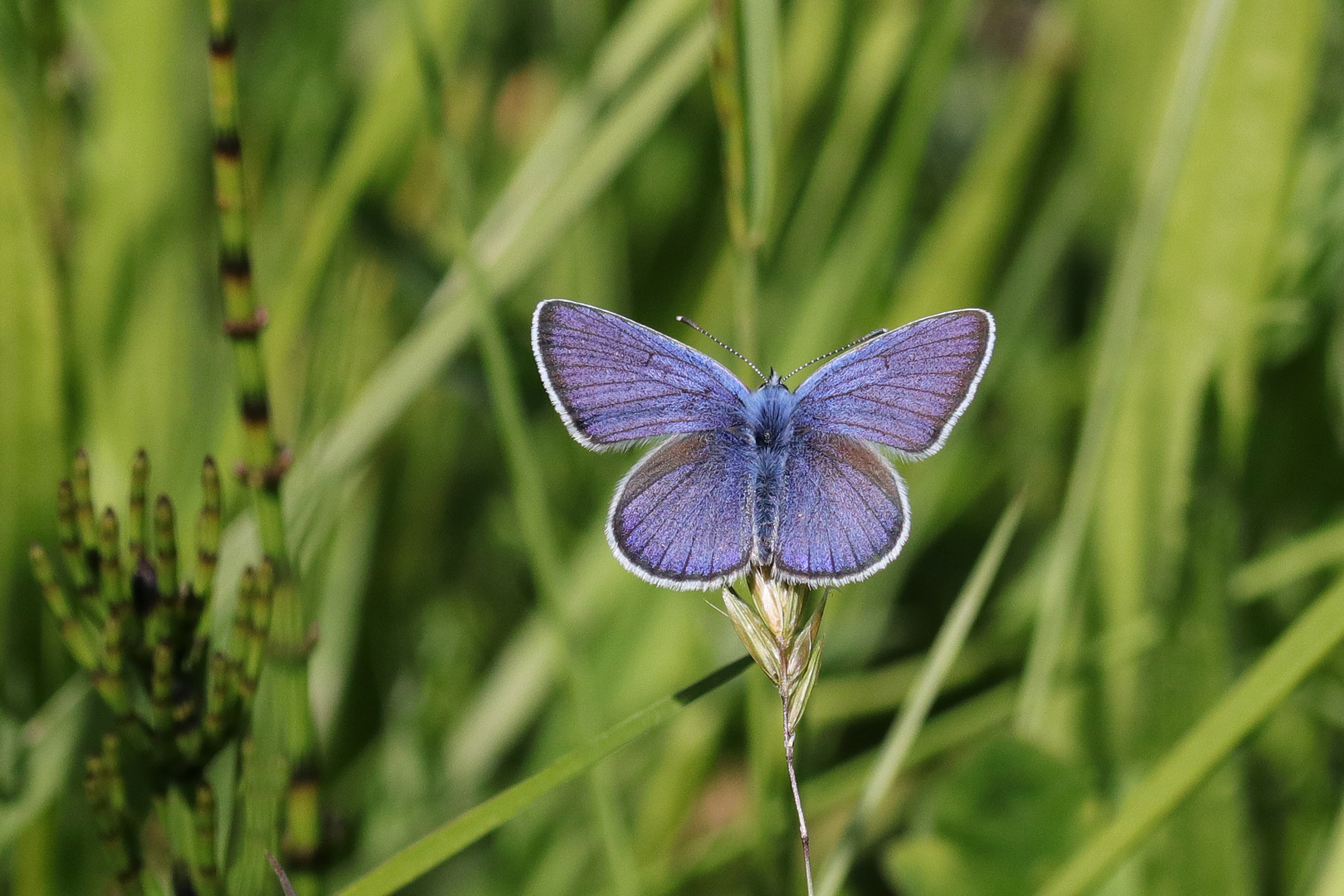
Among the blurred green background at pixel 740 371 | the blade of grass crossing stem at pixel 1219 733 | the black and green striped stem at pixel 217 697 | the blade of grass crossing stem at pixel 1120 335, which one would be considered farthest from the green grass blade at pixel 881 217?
the black and green striped stem at pixel 217 697

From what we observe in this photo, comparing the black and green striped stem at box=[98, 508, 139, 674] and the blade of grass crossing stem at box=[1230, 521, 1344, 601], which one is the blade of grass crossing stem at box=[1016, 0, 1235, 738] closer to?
the blade of grass crossing stem at box=[1230, 521, 1344, 601]

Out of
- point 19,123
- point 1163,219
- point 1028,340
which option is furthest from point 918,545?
point 19,123

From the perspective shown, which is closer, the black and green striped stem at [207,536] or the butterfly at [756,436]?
the black and green striped stem at [207,536]

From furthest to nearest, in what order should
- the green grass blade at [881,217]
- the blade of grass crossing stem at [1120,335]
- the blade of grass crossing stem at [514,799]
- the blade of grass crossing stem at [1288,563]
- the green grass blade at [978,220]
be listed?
the green grass blade at [978,220], the green grass blade at [881,217], the blade of grass crossing stem at [1288,563], the blade of grass crossing stem at [1120,335], the blade of grass crossing stem at [514,799]

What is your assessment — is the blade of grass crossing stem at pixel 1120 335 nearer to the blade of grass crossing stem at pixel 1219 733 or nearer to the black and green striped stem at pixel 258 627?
the blade of grass crossing stem at pixel 1219 733

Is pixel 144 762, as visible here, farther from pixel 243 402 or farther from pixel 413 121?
pixel 413 121

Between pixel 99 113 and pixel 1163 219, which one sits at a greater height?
pixel 99 113
